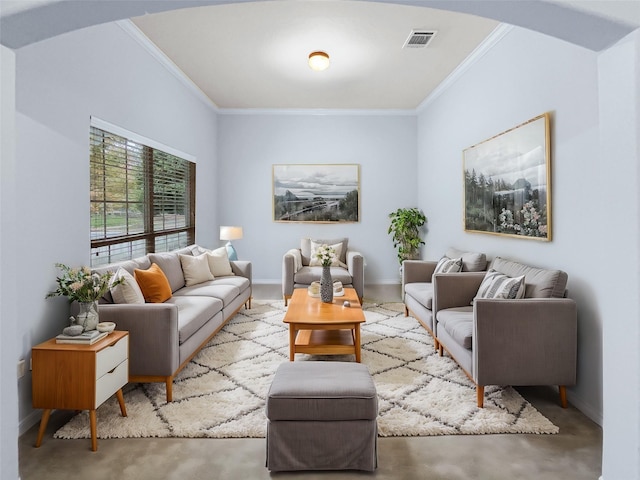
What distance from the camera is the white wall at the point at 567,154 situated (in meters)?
2.59

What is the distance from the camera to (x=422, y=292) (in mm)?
4180

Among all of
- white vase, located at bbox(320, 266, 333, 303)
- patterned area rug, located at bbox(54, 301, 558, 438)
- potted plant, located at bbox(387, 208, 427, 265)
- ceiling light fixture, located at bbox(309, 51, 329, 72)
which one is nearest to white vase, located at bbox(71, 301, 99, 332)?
patterned area rug, located at bbox(54, 301, 558, 438)

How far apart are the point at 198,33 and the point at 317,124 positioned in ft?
10.7

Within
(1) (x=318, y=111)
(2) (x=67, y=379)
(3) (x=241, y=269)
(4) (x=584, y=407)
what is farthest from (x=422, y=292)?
(1) (x=318, y=111)

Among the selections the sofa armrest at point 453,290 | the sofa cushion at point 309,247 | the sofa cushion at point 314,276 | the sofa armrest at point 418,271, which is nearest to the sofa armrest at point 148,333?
the sofa armrest at point 453,290

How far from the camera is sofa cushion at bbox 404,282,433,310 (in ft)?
12.8

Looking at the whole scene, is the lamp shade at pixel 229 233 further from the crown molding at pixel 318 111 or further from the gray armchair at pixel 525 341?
the gray armchair at pixel 525 341

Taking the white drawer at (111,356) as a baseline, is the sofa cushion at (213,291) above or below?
above

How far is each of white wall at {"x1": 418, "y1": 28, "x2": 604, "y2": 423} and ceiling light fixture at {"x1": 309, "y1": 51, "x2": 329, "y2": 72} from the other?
1.71 m

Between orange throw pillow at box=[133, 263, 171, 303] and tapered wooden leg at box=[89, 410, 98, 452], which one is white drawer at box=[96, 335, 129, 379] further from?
orange throw pillow at box=[133, 263, 171, 303]

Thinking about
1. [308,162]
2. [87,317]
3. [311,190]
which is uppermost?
[308,162]

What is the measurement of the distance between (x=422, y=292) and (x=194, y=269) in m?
2.58

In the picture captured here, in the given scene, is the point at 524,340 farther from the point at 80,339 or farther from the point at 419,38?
the point at 419,38

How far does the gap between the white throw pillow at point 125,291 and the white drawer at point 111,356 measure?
1.49 feet
